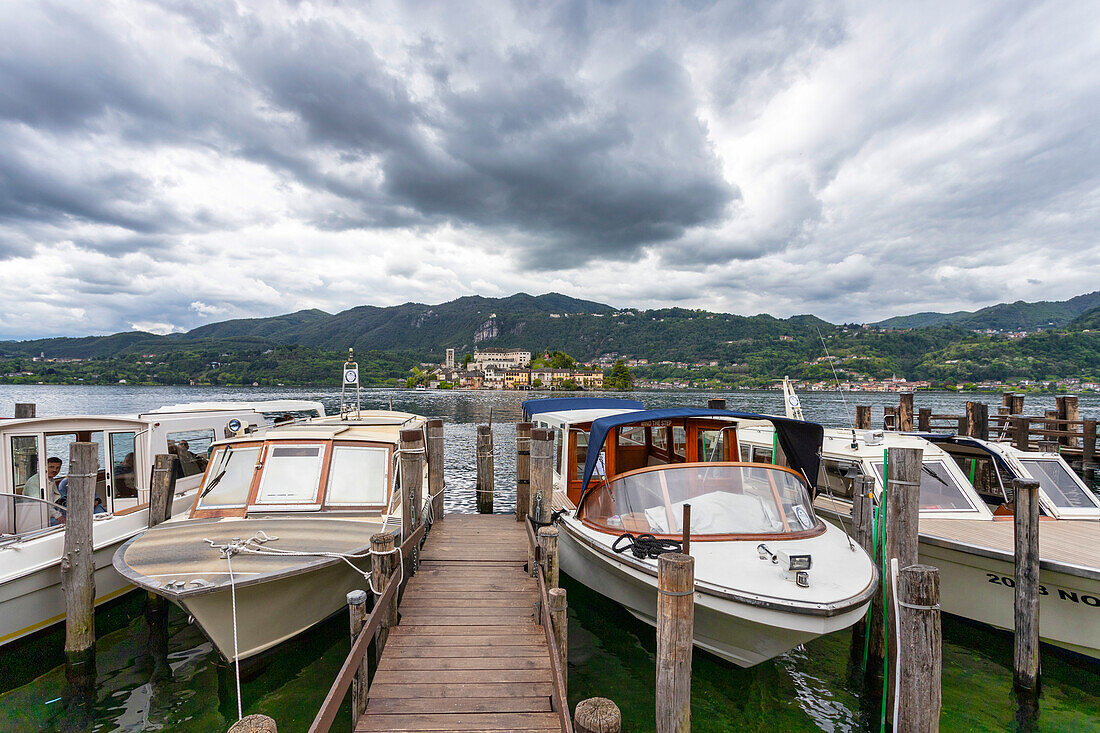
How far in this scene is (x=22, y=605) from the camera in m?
6.52

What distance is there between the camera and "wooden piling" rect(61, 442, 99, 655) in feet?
21.4

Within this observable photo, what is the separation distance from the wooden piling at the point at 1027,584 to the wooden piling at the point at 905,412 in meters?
14.0

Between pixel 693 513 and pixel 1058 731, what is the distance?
170 inches

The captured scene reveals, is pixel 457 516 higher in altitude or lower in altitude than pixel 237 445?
lower

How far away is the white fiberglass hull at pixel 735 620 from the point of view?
4902mm

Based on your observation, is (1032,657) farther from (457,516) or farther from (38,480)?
(38,480)

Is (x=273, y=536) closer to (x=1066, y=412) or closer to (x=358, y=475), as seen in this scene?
(x=358, y=475)

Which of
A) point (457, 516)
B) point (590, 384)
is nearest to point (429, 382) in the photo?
point (590, 384)

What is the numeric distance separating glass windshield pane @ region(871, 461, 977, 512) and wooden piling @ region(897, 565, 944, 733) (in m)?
5.68

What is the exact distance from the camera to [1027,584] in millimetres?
5898

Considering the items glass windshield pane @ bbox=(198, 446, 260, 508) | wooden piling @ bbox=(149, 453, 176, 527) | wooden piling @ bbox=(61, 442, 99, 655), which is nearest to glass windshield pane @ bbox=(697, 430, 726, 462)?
glass windshield pane @ bbox=(198, 446, 260, 508)

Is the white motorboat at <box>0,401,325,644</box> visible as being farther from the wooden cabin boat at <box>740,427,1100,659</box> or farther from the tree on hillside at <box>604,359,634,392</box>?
the tree on hillside at <box>604,359,634,392</box>

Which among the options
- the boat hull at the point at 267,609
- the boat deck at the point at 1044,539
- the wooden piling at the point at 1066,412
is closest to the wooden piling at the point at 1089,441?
the wooden piling at the point at 1066,412

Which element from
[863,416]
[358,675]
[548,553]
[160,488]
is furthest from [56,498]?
[863,416]
